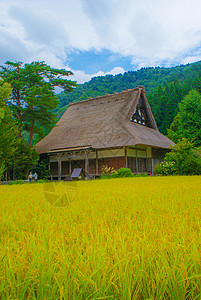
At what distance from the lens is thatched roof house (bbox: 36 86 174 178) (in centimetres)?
1678

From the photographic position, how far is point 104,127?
18.7m

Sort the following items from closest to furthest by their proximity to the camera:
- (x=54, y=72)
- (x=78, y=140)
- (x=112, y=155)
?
(x=112, y=155)
(x=78, y=140)
(x=54, y=72)

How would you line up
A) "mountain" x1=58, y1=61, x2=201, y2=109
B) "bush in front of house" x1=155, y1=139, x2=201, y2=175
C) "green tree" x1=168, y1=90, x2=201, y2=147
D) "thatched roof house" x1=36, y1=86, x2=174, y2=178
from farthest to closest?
"mountain" x1=58, y1=61, x2=201, y2=109 → "green tree" x1=168, y1=90, x2=201, y2=147 → "thatched roof house" x1=36, y1=86, x2=174, y2=178 → "bush in front of house" x1=155, y1=139, x2=201, y2=175

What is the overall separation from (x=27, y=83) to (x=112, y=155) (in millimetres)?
9028

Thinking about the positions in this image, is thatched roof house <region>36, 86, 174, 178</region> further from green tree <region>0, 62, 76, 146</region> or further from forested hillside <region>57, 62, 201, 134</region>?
forested hillside <region>57, 62, 201, 134</region>

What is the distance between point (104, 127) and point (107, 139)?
204cm

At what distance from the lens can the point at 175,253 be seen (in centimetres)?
119

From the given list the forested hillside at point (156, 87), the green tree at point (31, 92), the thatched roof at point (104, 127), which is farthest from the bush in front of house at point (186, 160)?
the forested hillside at point (156, 87)

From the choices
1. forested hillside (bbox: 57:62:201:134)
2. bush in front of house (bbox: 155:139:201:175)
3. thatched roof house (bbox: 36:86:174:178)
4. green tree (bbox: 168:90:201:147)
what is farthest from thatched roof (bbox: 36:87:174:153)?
forested hillside (bbox: 57:62:201:134)

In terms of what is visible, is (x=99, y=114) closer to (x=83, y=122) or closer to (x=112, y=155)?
(x=83, y=122)

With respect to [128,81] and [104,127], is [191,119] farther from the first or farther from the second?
[128,81]

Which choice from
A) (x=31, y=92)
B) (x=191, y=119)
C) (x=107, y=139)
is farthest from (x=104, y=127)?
(x=191, y=119)

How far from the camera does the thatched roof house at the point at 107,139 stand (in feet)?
55.1

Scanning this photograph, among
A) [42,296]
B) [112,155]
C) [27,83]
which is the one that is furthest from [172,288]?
[27,83]
